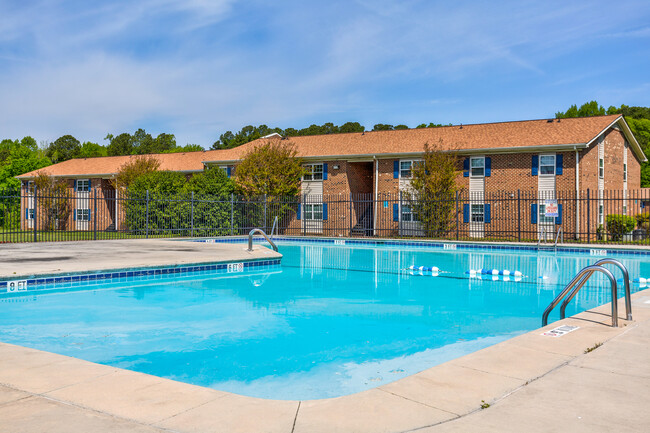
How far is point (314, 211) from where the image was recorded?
98.1 feet

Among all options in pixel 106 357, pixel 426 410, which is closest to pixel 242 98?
pixel 106 357

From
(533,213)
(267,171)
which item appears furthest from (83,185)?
(533,213)

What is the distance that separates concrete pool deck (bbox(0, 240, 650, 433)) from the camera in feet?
8.76

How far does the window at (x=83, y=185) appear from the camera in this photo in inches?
1520

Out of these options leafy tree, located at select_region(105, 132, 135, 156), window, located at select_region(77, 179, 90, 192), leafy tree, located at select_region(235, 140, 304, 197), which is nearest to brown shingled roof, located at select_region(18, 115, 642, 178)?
leafy tree, located at select_region(235, 140, 304, 197)

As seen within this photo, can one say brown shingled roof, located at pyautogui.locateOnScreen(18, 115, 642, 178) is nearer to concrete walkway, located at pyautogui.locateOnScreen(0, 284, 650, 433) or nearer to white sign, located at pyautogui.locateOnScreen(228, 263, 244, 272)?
white sign, located at pyautogui.locateOnScreen(228, 263, 244, 272)

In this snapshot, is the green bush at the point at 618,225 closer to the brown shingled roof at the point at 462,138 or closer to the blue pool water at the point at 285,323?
the brown shingled roof at the point at 462,138

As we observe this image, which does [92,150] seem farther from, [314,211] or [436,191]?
[436,191]

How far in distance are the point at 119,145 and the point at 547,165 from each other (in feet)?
221

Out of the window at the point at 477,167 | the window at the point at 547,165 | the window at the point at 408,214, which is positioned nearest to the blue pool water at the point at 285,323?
the window at the point at 547,165

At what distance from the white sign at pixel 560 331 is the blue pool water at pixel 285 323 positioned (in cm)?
101

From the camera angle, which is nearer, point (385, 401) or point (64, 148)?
point (385, 401)

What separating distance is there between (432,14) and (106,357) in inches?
661

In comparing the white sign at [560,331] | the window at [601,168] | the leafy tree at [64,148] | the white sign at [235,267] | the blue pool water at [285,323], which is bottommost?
the blue pool water at [285,323]
